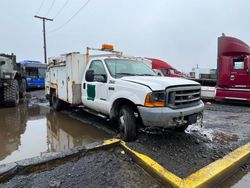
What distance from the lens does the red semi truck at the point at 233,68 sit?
33.2ft

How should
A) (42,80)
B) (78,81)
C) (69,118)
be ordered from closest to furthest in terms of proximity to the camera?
(78,81)
(69,118)
(42,80)

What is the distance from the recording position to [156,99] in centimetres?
391

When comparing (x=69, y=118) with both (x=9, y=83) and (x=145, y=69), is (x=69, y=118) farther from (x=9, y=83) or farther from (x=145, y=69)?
(x=9, y=83)

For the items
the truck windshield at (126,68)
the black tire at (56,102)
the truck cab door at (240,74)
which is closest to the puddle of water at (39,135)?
the black tire at (56,102)

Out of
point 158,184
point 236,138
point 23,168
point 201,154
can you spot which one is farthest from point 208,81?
point 23,168

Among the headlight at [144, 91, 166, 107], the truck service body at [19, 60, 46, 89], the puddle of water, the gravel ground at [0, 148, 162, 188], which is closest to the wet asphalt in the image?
the gravel ground at [0, 148, 162, 188]

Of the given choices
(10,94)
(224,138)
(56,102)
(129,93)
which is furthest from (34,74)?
(224,138)

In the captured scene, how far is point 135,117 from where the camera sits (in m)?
4.44

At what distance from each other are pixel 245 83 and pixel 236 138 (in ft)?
19.9

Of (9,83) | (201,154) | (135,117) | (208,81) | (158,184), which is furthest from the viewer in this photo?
(208,81)

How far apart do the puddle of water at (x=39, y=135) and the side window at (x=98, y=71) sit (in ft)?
4.58

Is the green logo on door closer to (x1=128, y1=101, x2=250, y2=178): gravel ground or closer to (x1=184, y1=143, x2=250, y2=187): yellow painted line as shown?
(x1=128, y1=101, x2=250, y2=178): gravel ground

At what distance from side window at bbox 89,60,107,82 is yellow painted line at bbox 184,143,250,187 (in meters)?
2.90

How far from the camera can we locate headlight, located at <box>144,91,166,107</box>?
3.90 m
